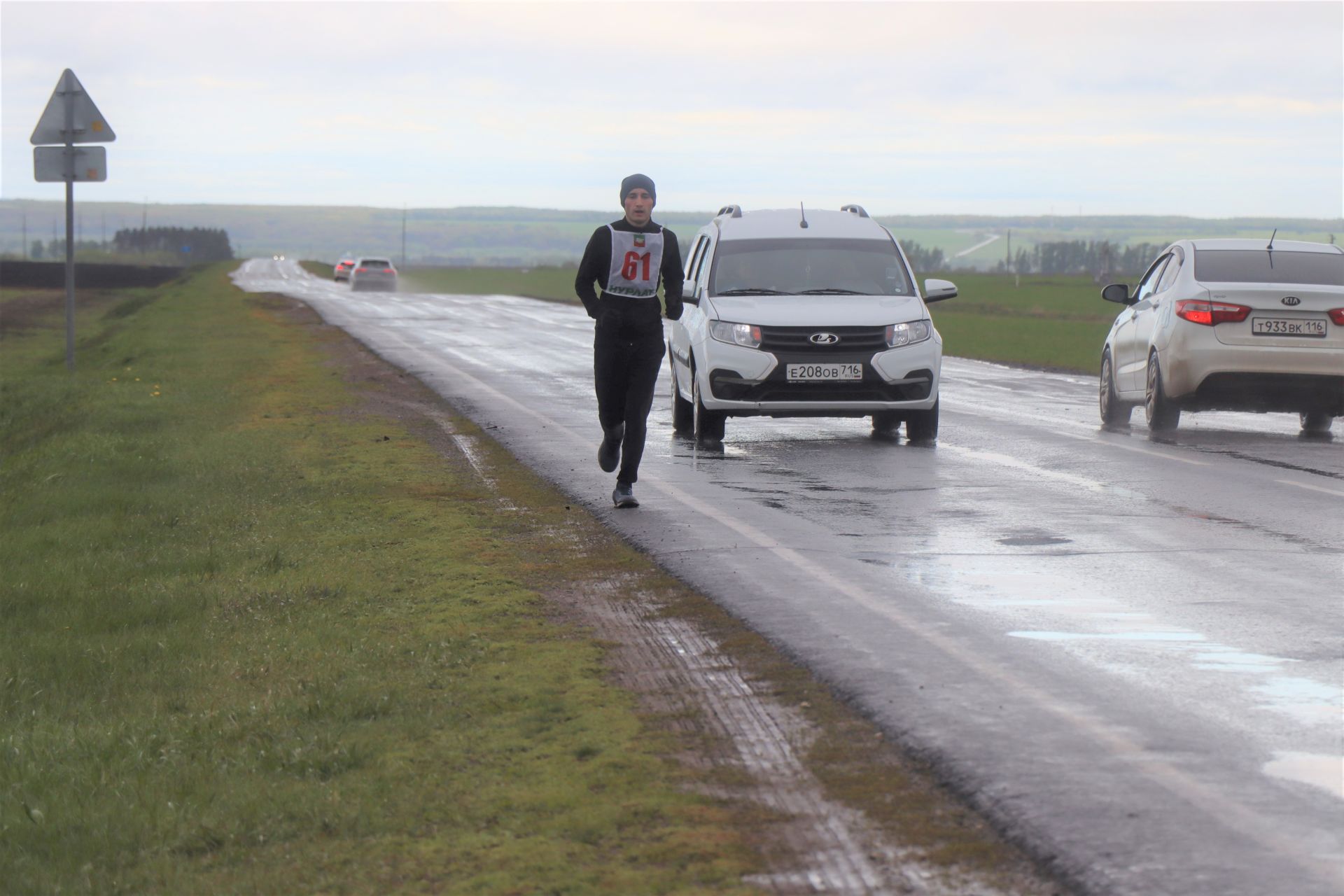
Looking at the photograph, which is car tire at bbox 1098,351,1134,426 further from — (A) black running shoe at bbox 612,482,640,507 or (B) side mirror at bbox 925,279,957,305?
(A) black running shoe at bbox 612,482,640,507

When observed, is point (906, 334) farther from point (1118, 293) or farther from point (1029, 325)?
point (1029, 325)

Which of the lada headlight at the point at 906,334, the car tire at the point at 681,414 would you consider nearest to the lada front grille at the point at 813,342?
the lada headlight at the point at 906,334

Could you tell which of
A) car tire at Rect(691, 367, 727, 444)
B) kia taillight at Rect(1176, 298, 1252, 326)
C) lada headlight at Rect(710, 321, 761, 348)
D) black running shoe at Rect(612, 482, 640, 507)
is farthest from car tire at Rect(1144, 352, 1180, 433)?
black running shoe at Rect(612, 482, 640, 507)

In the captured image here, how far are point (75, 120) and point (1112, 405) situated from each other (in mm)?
11608

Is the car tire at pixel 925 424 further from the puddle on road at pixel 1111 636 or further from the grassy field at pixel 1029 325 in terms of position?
the grassy field at pixel 1029 325

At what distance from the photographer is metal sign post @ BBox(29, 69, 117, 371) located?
18812mm

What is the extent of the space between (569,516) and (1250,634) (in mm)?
4486

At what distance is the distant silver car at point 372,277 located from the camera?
230 feet

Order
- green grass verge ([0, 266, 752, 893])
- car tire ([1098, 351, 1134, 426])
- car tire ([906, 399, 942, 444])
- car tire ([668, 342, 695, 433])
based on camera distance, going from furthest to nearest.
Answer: car tire ([1098, 351, 1134, 426])
car tire ([668, 342, 695, 433])
car tire ([906, 399, 942, 444])
green grass verge ([0, 266, 752, 893])

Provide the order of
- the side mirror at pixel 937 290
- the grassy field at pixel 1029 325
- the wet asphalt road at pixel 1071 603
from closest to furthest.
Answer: the wet asphalt road at pixel 1071 603 < the side mirror at pixel 937 290 < the grassy field at pixel 1029 325

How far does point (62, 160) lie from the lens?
19172 mm

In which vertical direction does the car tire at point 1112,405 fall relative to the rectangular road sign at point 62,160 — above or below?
below

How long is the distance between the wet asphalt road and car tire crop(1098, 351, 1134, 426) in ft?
1.64

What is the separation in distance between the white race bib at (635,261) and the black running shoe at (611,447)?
2.91 feet
